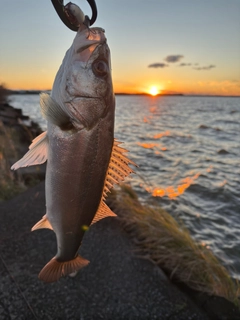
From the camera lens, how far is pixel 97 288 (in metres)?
4.92

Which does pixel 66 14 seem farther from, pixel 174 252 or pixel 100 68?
pixel 174 252

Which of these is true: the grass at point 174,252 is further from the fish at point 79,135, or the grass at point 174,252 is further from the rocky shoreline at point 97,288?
the fish at point 79,135

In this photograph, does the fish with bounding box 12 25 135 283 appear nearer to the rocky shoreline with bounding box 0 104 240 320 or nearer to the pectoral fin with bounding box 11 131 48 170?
the pectoral fin with bounding box 11 131 48 170

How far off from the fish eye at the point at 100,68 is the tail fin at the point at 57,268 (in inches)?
50.7

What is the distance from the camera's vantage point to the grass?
5.25 metres

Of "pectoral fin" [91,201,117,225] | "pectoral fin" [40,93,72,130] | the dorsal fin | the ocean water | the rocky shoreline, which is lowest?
the ocean water

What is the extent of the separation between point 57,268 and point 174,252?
12.7ft

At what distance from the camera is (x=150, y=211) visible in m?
7.29

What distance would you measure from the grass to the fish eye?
4.12 meters

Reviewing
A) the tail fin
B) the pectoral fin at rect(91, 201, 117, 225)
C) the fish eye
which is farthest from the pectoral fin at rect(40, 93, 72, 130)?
the tail fin

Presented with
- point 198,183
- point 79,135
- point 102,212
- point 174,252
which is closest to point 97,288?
point 174,252

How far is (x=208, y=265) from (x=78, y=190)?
4231mm

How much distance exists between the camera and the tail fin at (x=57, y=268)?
89.4 inches

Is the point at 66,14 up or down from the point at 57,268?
up
